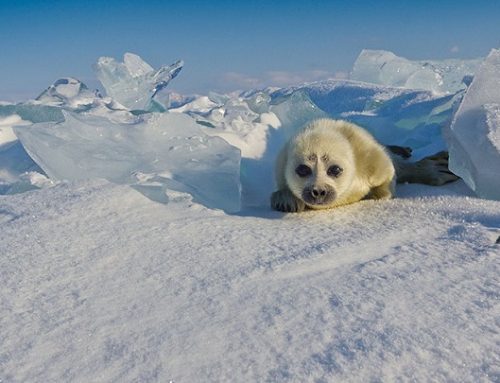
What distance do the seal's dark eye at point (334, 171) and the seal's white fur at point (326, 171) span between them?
11mm

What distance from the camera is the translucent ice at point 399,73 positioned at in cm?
915

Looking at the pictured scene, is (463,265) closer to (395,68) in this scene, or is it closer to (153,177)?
(153,177)

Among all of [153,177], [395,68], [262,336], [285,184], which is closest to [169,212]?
[153,177]

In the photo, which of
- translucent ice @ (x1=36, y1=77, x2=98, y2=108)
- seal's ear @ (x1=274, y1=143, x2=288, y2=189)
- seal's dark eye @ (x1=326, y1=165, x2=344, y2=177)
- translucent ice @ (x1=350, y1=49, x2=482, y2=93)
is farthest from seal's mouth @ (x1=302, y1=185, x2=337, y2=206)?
translucent ice @ (x1=350, y1=49, x2=482, y2=93)

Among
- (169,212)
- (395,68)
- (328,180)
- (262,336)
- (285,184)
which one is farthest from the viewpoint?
(395,68)

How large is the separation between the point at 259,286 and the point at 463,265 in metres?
0.70

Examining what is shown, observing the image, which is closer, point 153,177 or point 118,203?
point 118,203

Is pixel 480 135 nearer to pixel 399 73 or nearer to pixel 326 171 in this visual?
pixel 326 171

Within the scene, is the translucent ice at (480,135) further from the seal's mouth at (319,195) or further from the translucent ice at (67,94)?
the translucent ice at (67,94)

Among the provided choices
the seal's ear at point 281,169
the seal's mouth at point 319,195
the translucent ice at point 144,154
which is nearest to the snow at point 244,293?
the seal's mouth at point 319,195

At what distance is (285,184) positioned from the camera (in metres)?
3.24

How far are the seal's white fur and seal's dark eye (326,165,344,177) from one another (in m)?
0.01

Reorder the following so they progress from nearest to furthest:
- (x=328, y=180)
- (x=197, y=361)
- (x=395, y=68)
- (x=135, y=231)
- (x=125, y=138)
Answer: (x=197, y=361) < (x=135, y=231) < (x=328, y=180) < (x=125, y=138) < (x=395, y=68)

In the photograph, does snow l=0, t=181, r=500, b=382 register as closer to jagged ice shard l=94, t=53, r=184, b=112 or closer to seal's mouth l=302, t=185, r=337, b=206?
seal's mouth l=302, t=185, r=337, b=206
